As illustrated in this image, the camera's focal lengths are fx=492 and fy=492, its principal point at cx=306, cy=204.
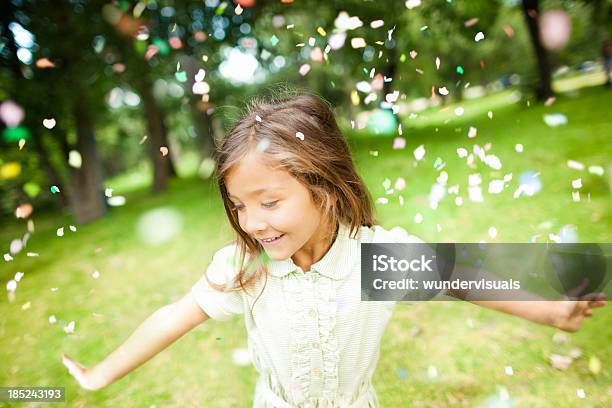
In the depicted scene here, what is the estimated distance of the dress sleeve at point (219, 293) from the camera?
1.44 m

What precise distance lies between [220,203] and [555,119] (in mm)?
6692

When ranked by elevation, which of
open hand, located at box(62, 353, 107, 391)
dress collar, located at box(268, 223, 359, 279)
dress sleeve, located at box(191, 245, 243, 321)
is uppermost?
dress collar, located at box(268, 223, 359, 279)

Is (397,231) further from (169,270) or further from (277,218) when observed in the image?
(169,270)

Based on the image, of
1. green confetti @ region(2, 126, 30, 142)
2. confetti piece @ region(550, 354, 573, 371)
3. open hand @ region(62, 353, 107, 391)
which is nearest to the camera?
open hand @ region(62, 353, 107, 391)

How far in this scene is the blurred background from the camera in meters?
2.53

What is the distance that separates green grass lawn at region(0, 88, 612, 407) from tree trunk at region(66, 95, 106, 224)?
395 mm

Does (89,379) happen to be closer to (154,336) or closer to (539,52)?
(154,336)

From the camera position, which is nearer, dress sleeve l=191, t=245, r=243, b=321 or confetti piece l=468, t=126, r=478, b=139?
dress sleeve l=191, t=245, r=243, b=321

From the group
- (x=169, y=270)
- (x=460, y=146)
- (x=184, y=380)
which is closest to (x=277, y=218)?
(x=184, y=380)

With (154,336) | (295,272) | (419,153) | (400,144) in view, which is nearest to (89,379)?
(154,336)

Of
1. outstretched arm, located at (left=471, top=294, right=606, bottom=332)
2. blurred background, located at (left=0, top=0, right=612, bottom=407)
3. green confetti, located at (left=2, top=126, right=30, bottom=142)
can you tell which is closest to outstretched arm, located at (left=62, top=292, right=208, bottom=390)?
blurred background, located at (left=0, top=0, right=612, bottom=407)

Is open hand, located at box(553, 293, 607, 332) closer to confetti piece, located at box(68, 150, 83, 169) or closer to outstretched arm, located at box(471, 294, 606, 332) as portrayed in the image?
outstretched arm, located at box(471, 294, 606, 332)

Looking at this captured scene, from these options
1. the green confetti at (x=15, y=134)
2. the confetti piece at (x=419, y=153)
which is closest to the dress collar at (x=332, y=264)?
the confetti piece at (x=419, y=153)

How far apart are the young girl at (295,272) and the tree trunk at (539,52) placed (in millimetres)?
10629
